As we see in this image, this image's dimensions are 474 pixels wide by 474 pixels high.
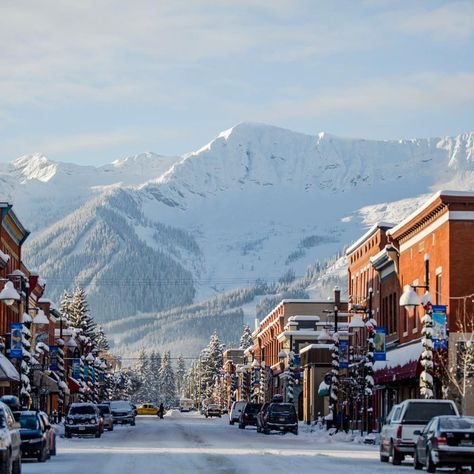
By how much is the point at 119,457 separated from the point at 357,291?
53.6 meters

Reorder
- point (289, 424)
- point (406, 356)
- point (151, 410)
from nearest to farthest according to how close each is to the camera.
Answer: point (406, 356), point (289, 424), point (151, 410)

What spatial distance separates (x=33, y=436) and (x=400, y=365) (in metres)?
32.3

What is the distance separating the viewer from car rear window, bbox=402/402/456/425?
144 feet

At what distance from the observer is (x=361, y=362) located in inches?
3221

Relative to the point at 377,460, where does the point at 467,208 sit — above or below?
above

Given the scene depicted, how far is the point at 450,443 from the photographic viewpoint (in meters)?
37.1

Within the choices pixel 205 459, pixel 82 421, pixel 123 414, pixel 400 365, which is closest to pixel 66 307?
pixel 123 414

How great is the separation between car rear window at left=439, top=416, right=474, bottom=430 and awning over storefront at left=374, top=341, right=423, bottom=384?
93.2 feet

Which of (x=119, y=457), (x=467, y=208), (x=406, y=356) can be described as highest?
(x=467, y=208)

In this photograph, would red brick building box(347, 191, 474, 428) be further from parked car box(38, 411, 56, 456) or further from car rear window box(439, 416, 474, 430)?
car rear window box(439, 416, 474, 430)

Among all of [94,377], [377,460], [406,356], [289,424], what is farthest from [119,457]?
[94,377]

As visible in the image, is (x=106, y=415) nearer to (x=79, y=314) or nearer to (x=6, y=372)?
(x=6, y=372)

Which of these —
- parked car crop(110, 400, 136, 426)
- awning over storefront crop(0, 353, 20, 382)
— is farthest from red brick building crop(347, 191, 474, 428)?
parked car crop(110, 400, 136, 426)

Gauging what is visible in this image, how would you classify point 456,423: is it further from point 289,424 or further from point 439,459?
point 289,424
